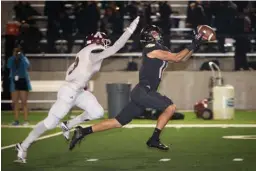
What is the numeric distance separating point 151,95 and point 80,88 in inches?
40.9

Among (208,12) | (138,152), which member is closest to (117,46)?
(138,152)

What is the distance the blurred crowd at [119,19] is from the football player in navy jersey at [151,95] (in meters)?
9.82

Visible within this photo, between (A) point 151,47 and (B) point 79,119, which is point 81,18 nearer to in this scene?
(B) point 79,119

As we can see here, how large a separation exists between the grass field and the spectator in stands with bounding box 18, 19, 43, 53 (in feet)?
20.0

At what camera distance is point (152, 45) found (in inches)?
421

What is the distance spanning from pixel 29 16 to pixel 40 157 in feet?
38.7

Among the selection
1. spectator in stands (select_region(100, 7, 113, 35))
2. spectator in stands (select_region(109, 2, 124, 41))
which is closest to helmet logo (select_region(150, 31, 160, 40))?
spectator in stands (select_region(109, 2, 124, 41))

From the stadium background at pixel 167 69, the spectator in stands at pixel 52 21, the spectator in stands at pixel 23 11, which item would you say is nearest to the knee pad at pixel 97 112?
the stadium background at pixel 167 69

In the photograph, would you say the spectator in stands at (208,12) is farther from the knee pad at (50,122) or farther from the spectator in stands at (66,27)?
the knee pad at (50,122)

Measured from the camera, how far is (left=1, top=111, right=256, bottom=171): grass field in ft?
31.4

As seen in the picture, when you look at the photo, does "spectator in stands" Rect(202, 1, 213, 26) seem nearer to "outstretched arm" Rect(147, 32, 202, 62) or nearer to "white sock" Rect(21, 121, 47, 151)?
"outstretched arm" Rect(147, 32, 202, 62)

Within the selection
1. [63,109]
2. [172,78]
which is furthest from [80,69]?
[172,78]

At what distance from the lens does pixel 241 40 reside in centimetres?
2073

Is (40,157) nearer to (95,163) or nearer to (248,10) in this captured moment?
(95,163)
